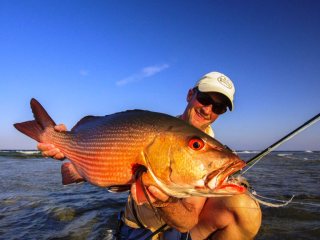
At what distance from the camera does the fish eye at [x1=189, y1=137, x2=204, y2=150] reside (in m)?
2.23

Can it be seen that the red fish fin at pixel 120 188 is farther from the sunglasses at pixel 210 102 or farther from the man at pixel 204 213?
the sunglasses at pixel 210 102

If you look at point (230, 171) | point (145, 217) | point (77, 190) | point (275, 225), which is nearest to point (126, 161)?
point (230, 171)

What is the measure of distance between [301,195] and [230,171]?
648cm

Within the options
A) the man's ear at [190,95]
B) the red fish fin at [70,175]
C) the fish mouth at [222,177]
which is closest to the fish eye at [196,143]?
the fish mouth at [222,177]

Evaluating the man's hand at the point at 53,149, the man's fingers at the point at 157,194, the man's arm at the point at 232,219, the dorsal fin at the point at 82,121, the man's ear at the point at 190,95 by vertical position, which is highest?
the man's ear at the point at 190,95

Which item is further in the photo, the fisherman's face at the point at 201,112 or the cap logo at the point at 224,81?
the fisherman's face at the point at 201,112

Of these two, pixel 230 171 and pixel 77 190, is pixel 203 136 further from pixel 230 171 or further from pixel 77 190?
pixel 77 190

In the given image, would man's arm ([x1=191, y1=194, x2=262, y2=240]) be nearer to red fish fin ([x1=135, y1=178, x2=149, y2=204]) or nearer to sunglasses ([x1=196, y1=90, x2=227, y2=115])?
sunglasses ([x1=196, y1=90, x2=227, y2=115])

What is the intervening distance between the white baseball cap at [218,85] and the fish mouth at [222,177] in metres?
2.14

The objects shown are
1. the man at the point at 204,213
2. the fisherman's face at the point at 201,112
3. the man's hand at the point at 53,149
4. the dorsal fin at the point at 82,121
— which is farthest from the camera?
the fisherman's face at the point at 201,112

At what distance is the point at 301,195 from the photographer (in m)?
7.63

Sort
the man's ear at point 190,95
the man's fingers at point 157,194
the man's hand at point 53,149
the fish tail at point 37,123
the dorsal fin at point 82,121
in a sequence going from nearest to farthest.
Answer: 1. the man's fingers at point 157,194
2. the dorsal fin at point 82,121
3. the man's hand at point 53,149
4. the fish tail at point 37,123
5. the man's ear at point 190,95

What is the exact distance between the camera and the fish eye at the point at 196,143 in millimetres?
2229

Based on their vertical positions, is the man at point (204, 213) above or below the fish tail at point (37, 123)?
below
